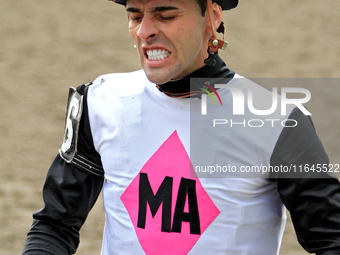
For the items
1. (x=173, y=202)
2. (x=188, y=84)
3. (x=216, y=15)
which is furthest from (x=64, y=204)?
(x=216, y=15)

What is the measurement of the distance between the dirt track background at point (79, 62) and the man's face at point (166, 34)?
9.02 ft

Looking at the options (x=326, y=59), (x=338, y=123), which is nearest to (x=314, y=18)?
(x=326, y=59)

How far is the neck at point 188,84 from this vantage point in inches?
74.0

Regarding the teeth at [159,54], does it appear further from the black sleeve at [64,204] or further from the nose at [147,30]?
the black sleeve at [64,204]

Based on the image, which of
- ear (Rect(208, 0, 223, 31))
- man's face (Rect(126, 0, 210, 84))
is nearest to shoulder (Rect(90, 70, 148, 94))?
man's face (Rect(126, 0, 210, 84))

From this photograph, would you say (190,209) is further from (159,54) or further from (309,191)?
(159,54)

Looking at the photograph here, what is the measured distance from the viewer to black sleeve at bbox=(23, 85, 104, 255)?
1.90 m

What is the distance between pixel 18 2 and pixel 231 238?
889 cm

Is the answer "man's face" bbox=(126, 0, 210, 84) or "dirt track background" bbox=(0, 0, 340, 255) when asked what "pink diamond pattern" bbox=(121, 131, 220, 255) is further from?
"dirt track background" bbox=(0, 0, 340, 255)

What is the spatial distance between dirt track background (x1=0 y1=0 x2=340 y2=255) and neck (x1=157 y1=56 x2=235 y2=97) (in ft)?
8.61

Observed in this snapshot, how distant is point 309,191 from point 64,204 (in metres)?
0.88

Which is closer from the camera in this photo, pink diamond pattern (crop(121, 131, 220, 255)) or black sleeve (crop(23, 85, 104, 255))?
pink diamond pattern (crop(121, 131, 220, 255))

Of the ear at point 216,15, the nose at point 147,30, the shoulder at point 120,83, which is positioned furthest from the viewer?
the shoulder at point 120,83

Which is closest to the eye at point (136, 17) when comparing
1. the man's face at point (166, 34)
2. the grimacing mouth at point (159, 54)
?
the man's face at point (166, 34)
